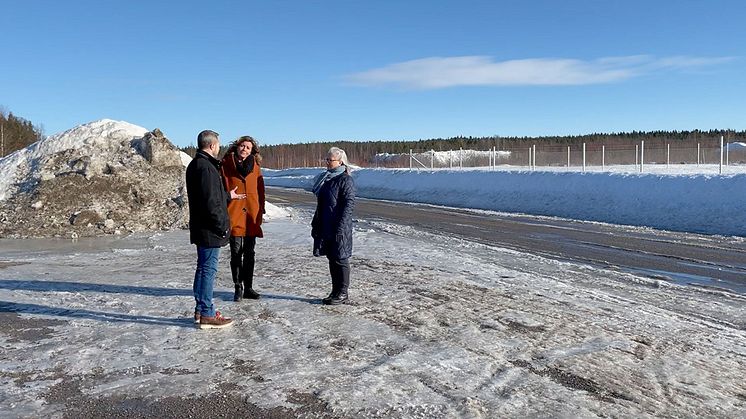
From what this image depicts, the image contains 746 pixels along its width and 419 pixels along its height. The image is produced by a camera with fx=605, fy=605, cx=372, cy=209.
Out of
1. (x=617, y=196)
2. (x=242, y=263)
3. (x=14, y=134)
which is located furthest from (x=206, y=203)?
(x=14, y=134)

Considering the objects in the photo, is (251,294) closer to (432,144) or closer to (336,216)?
Result: (336,216)

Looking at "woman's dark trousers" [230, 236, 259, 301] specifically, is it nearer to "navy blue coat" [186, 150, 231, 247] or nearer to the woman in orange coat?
the woman in orange coat

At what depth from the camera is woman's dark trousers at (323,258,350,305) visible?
7.01 metres

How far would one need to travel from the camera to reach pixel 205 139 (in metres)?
6.03

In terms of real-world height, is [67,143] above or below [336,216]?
above

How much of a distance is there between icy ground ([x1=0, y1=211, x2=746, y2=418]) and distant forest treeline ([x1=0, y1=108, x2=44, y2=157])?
5269 cm

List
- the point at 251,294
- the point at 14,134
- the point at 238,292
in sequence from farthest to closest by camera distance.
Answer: the point at 14,134, the point at 251,294, the point at 238,292

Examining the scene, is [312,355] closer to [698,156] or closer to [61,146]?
[61,146]

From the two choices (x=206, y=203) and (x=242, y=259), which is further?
(x=242, y=259)

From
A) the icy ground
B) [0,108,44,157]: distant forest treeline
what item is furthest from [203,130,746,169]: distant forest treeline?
the icy ground

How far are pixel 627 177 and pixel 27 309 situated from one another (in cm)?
2030

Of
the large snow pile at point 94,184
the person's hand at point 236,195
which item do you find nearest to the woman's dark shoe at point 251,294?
the person's hand at point 236,195

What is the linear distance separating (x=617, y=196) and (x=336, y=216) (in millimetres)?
16416

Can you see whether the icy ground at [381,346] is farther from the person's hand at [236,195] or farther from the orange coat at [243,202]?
the person's hand at [236,195]
